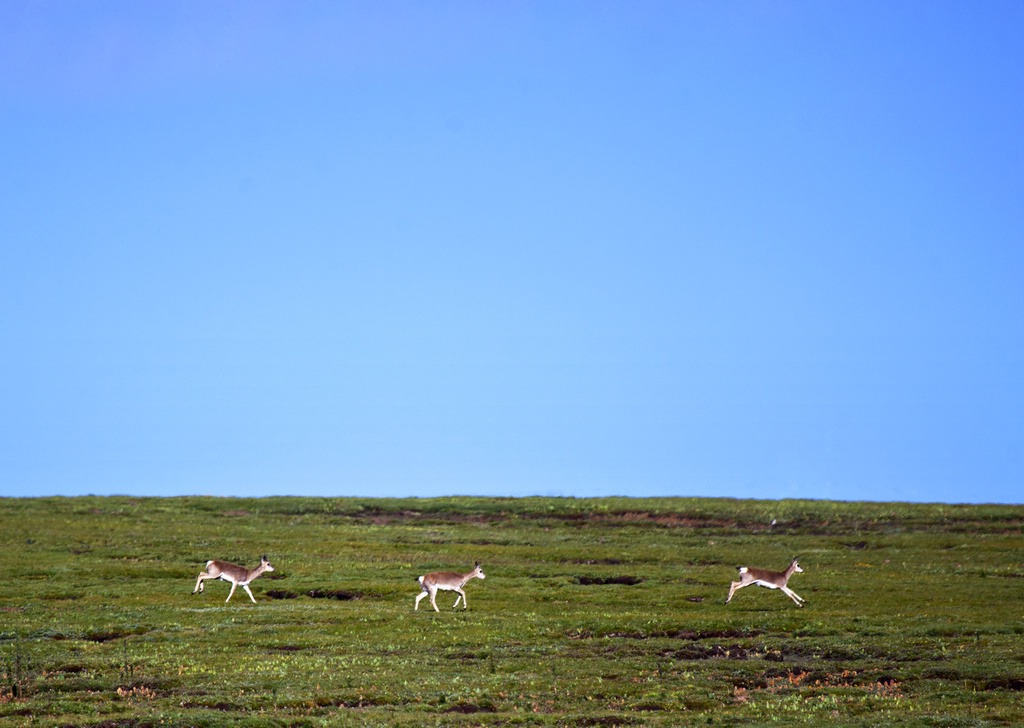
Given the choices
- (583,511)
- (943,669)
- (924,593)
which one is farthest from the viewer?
(583,511)

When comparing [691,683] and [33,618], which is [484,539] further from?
[691,683]

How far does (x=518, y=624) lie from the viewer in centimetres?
3303

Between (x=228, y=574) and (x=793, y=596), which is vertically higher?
(x=793, y=596)

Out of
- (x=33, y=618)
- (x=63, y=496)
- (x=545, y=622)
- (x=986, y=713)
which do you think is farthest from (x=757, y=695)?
(x=63, y=496)

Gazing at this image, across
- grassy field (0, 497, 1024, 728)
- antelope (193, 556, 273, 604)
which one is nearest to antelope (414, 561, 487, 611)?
grassy field (0, 497, 1024, 728)

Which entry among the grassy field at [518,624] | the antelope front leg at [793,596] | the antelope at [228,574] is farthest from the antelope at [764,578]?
the antelope at [228,574]

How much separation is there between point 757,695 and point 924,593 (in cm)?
2133

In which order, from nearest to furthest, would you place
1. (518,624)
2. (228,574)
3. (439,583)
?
(518,624) < (439,583) < (228,574)

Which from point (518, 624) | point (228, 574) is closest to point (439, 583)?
point (518, 624)

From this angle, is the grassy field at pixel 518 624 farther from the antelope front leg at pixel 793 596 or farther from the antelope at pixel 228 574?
the antelope at pixel 228 574

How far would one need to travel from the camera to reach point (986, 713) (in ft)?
66.9

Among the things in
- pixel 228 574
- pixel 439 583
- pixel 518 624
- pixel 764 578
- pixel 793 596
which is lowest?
pixel 518 624

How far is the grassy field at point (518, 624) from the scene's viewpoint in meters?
22.1

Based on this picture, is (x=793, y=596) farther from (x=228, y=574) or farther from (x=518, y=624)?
(x=228, y=574)
